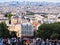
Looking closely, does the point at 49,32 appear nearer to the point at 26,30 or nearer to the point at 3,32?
the point at 3,32

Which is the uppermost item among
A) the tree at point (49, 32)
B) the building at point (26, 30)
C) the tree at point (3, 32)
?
the tree at point (3, 32)

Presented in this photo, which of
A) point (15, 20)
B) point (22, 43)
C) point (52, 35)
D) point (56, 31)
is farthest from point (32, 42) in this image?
point (15, 20)

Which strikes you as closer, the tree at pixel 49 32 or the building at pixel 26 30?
the tree at pixel 49 32

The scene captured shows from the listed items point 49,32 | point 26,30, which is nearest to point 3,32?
point 49,32

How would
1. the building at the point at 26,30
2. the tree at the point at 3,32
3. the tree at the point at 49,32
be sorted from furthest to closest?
the building at the point at 26,30 < the tree at the point at 49,32 < the tree at the point at 3,32

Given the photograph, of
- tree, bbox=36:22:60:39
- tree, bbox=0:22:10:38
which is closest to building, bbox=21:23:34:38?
tree, bbox=36:22:60:39

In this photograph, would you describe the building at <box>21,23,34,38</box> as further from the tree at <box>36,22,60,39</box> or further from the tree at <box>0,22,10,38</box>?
the tree at <box>0,22,10,38</box>

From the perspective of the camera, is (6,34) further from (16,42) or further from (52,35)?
(16,42)

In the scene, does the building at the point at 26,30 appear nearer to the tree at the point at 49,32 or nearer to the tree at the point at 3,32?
the tree at the point at 49,32

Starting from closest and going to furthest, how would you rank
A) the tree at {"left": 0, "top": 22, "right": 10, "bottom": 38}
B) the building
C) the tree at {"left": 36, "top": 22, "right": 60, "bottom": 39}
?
the tree at {"left": 0, "top": 22, "right": 10, "bottom": 38} → the tree at {"left": 36, "top": 22, "right": 60, "bottom": 39} → the building

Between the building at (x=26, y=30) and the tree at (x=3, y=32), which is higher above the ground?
the tree at (x=3, y=32)

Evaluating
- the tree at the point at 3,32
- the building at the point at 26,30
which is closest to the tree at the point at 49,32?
the tree at the point at 3,32
